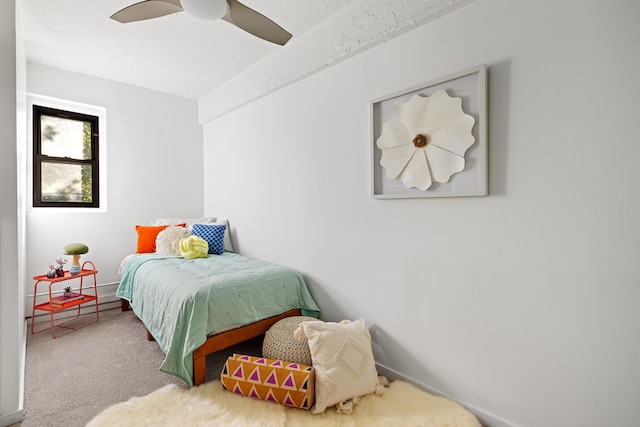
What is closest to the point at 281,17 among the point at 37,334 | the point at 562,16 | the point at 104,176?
the point at 562,16

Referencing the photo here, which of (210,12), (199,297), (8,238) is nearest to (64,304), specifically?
(8,238)

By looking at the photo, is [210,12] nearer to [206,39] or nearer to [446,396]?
[206,39]

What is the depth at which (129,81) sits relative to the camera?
3.41 meters

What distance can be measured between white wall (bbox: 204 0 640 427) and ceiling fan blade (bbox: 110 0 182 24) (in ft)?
3.65

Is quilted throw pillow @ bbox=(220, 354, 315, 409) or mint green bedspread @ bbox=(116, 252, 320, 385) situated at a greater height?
mint green bedspread @ bbox=(116, 252, 320, 385)

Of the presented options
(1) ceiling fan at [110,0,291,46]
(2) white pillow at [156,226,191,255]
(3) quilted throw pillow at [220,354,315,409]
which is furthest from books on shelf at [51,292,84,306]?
(1) ceiling fan at [110,0,291,46]

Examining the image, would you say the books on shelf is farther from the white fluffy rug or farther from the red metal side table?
the white fluffy rug

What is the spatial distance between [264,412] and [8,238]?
163cm

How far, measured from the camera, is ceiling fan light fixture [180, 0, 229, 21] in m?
1.51

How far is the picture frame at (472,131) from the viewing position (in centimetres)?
152

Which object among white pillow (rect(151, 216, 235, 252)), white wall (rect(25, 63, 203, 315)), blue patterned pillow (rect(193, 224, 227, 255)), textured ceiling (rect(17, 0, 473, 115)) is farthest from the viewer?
white pillow (rect(151, 216, 235, 252))

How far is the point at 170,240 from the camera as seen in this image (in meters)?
3.08

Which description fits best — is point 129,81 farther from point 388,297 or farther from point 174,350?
point 388,297

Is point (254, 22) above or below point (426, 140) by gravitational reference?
above
